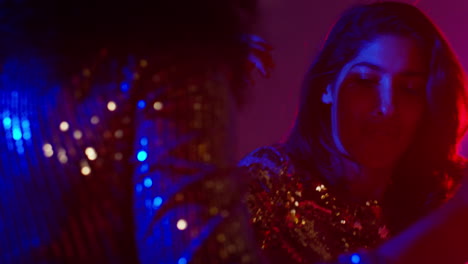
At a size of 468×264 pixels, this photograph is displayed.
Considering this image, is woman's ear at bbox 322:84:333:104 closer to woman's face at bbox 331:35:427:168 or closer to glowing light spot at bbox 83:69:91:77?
woman's face at bbox 331:35:427:168

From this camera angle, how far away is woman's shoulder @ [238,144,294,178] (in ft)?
3.70

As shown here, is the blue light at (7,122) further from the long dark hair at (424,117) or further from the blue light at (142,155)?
the long dark hair at (424,117)

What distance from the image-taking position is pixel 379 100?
114cm

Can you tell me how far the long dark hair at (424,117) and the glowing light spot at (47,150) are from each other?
0.79m

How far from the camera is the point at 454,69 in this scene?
123cm

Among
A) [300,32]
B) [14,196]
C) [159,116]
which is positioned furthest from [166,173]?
[300,32]

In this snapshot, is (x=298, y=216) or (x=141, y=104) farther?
(x=298, y=216)

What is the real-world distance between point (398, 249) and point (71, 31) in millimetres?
481

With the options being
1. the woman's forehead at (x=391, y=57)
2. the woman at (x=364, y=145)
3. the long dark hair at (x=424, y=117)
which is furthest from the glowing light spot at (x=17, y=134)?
the woman's forehead at (x=391, y=57)

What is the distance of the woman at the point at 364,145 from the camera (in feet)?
3.63

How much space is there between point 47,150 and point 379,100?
889mm

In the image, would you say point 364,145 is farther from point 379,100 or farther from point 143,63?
point 143,63

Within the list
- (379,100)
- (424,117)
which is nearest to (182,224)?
(379,100)

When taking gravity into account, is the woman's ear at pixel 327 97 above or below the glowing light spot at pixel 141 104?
below
